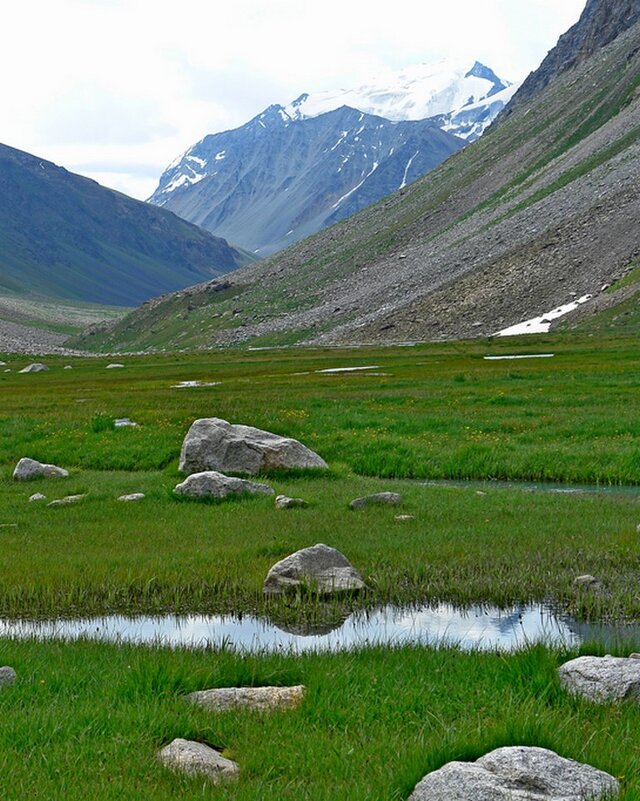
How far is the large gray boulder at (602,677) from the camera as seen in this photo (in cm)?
961

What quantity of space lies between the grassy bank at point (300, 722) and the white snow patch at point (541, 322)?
362ft

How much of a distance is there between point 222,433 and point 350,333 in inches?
4425

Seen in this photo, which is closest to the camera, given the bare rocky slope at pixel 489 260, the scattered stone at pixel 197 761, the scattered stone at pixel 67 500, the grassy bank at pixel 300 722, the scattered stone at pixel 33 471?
the grassy bank at pixel 300 722

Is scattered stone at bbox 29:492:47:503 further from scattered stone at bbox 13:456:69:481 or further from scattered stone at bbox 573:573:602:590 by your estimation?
scattered stone at bbox 573:573:602:590

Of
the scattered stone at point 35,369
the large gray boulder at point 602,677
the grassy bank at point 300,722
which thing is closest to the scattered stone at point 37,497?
the grassy bank at point 300,722

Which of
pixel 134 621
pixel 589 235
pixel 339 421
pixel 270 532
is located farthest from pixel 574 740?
pixel 589 235

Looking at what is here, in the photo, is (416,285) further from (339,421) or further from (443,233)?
(339,421)

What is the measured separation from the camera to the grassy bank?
7645mm

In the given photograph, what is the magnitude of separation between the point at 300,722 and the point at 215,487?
58.1 ft

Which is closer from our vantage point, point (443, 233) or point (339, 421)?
point (339, 421)

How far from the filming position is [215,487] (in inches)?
1049

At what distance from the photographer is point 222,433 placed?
97.3 ft

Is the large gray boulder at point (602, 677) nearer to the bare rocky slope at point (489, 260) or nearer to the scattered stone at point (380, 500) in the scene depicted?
the scattered stone at point (380, 500)

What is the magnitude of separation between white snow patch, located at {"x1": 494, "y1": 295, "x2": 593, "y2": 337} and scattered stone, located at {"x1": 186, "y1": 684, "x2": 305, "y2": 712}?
111286 mm
